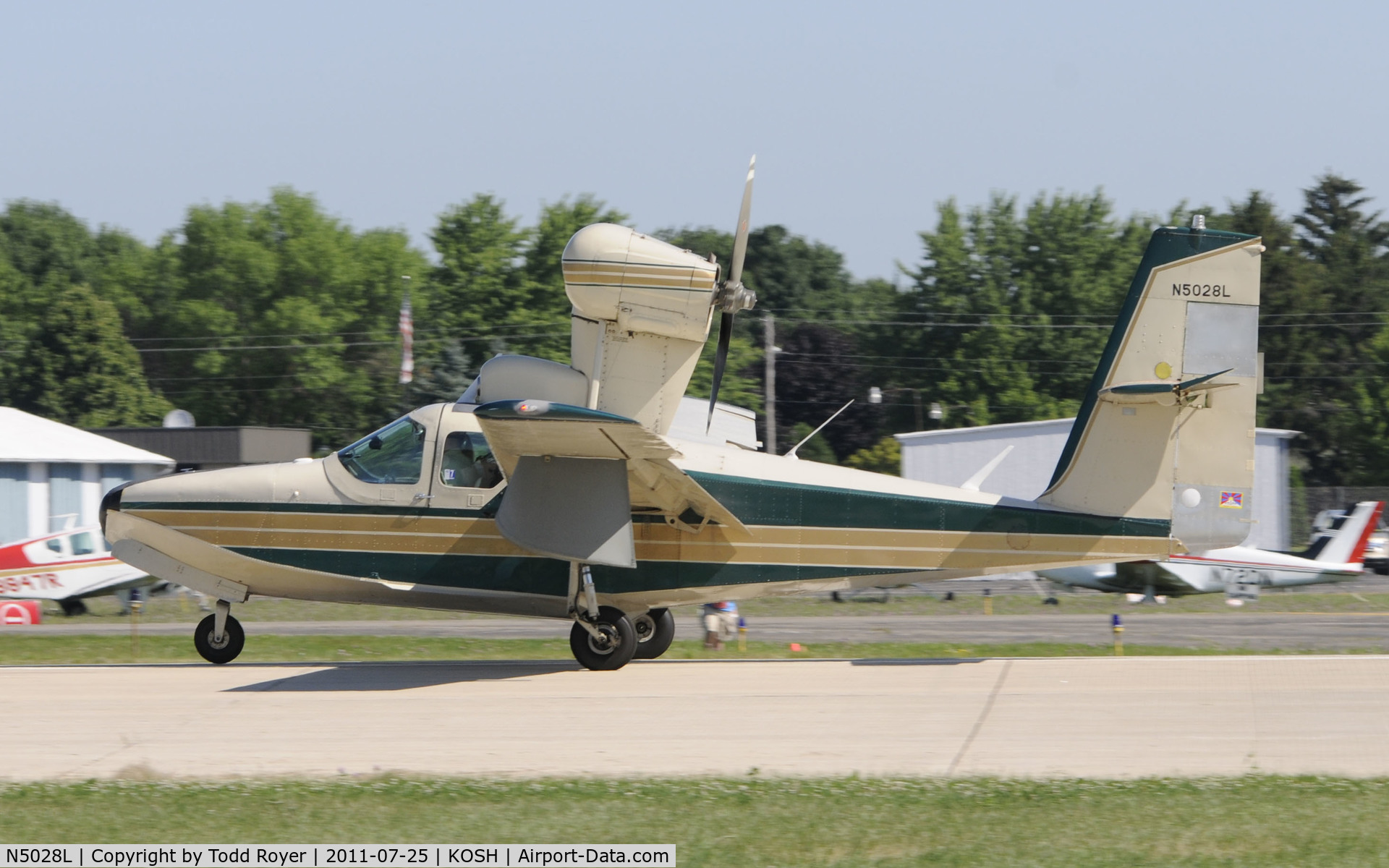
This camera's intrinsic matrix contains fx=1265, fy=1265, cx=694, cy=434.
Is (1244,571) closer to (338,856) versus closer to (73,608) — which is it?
(338,856)

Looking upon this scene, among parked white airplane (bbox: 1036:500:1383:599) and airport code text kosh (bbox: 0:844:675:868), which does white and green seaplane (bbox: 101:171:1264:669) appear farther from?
parked white airplane (bbox: 1036:500:1383:599)

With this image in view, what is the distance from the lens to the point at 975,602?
2794 cm

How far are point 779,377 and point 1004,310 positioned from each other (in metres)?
11.8

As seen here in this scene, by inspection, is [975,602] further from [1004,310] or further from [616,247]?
[1004,310]

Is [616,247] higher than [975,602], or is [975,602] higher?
[616,247]

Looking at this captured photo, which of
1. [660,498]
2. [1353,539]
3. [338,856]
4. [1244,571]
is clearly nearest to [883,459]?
[1244,571]

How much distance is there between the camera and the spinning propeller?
41.8ft

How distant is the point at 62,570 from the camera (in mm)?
25109

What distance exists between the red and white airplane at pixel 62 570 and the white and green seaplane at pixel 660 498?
1258 cm

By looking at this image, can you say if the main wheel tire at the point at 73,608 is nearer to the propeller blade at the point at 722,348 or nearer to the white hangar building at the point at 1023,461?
the propeller blade at the point at 722,348

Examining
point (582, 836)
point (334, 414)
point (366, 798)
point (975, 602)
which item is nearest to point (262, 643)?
point (366, 798)

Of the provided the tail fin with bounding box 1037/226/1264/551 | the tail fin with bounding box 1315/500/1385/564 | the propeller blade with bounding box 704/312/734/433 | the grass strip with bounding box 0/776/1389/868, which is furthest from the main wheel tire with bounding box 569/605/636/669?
the tail fin with bounding box 1315/500/1385/564

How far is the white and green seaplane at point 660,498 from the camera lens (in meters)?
12.9

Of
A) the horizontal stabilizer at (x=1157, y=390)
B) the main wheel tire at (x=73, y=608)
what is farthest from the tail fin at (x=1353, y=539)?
the main wheel tire at (x=73, y=608)
